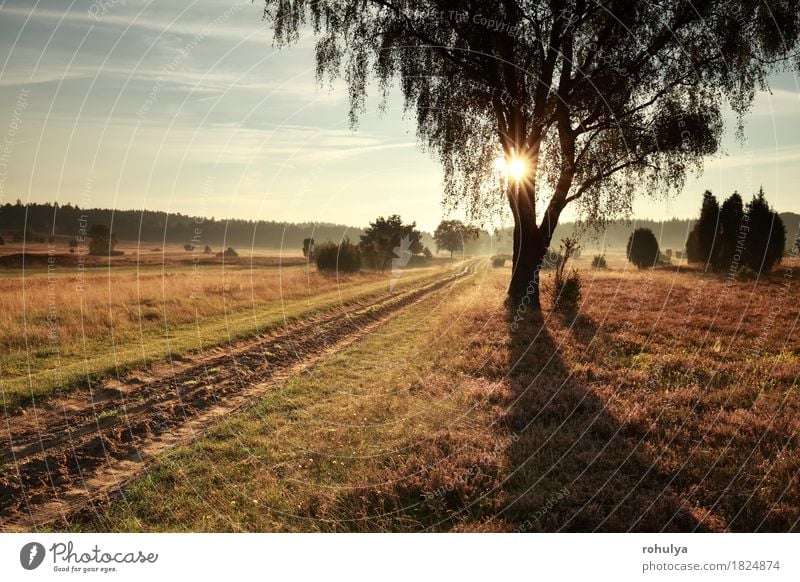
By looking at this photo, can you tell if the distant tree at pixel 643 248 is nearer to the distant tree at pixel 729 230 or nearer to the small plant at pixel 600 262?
the small plant at pixel 600 262

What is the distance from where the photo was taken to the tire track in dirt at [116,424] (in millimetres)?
7164

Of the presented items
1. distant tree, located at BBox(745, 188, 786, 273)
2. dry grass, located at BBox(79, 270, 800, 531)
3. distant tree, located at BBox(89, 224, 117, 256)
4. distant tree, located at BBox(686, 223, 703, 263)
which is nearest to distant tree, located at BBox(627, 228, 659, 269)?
distant tree, located at BBox(686, 223, 703, 263)

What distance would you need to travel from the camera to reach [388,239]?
4809cm

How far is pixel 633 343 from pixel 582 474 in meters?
8.46

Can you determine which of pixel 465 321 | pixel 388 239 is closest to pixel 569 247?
pixel 465 321

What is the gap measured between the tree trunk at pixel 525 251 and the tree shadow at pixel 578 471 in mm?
9558

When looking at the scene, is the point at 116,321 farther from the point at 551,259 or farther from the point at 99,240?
the point at 99,240

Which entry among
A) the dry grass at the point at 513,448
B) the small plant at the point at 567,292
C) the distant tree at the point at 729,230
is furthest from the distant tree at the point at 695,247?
the dry grass at the point at 513,448

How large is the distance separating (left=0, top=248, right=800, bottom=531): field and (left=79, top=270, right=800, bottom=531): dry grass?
4cm

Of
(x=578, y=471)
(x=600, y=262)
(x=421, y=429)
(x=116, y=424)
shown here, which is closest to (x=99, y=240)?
(x=600, y=262)

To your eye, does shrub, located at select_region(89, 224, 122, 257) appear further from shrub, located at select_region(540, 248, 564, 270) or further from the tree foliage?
the tree foliage

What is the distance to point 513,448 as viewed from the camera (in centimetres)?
784

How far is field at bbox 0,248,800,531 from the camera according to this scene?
21.3ft

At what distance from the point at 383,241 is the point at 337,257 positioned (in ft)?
26.1
